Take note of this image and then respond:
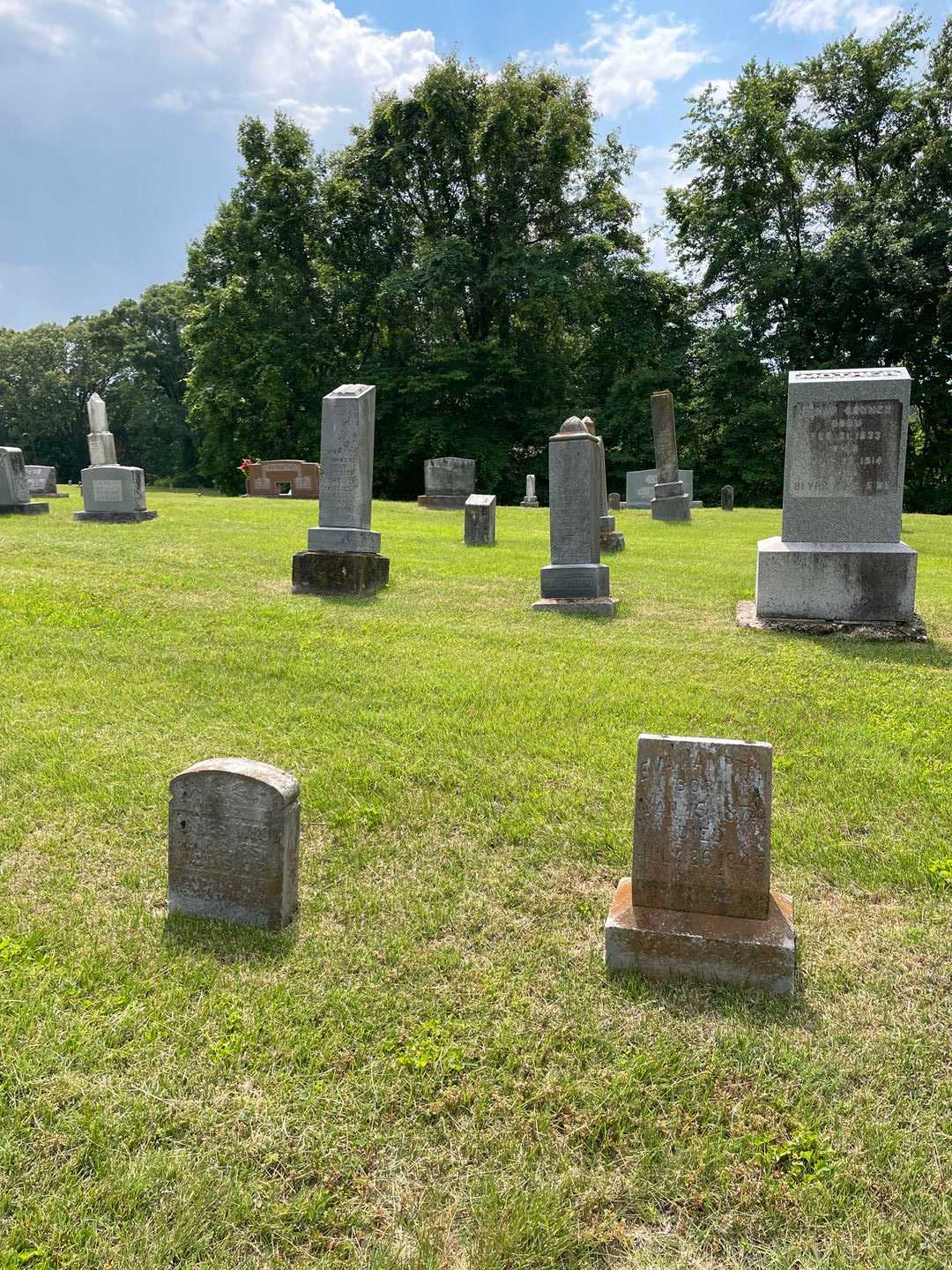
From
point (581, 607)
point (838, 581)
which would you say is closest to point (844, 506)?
point (838, 581)

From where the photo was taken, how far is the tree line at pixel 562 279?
2792cm

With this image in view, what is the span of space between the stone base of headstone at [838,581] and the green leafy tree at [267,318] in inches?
1019

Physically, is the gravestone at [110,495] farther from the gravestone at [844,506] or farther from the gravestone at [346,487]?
the gravestone at [844,506]

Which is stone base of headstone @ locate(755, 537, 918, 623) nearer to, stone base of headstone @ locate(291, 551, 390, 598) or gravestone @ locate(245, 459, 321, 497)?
Result: stone base of headstone @ locate(291, 551, 390, 598)

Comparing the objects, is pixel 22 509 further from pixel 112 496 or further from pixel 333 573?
pixel 333 573

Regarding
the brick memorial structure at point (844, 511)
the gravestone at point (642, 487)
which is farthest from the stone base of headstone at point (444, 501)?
the brick memorial structure at point (844, 511)

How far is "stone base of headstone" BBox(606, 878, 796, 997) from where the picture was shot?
2686mm

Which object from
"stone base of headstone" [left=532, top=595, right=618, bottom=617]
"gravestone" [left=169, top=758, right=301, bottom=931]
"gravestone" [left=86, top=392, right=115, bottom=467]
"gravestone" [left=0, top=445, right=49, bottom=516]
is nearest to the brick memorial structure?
"stone base of headstone" [left=532, top=595, right=618, bottom=617]

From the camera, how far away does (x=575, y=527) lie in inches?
358

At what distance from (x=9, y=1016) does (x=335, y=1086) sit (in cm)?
116

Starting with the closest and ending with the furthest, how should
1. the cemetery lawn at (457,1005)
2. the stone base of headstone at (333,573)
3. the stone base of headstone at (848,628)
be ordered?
the cemetery lawn at (457,1005), the stone base of headstone at (848,628), the stone base of headstone at (333,573)

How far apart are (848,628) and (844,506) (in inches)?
46.3

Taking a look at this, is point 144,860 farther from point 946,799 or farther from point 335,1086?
point 946,799

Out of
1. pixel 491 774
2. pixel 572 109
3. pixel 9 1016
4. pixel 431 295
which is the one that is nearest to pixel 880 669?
pixel 491 774
